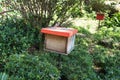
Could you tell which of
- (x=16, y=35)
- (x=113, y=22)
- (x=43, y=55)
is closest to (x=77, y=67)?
(x=43, y=55)

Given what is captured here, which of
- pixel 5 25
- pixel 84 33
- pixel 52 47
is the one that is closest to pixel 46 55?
pixel 52 47

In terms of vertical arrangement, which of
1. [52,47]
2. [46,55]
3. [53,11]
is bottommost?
[46,55]

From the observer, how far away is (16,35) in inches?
143

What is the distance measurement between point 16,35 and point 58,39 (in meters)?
0.87

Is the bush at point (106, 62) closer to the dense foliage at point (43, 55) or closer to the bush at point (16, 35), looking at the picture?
the dense foliage at point (43, 55)

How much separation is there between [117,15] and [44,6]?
4.28m

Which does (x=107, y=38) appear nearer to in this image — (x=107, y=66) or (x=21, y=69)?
(x=107, y=66)

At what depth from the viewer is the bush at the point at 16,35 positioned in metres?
3.47

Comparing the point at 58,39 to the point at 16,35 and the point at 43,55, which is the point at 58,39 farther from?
the point at 16,35

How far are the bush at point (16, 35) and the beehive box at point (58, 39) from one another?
528mm

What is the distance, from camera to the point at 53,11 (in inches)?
155

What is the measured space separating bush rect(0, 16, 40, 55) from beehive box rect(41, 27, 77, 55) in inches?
20.8

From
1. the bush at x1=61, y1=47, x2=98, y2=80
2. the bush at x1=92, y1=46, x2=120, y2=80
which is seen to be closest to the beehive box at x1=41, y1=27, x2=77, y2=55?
the bush at x1=61, y1=47, x2=98, y2=80

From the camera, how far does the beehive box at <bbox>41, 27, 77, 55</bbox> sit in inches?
118
